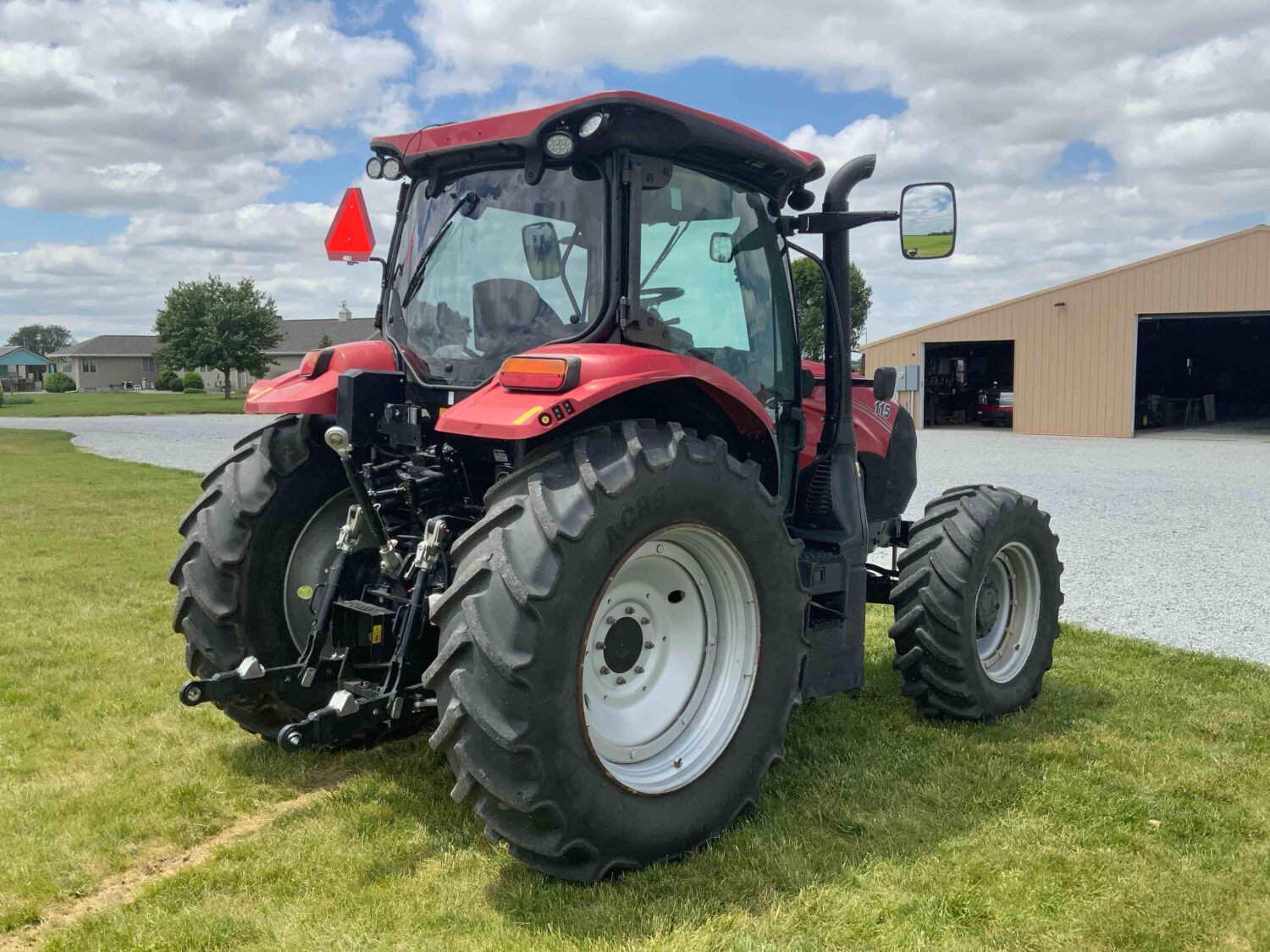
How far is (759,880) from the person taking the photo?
3211 millimetres

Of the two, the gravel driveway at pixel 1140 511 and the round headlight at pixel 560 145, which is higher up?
the round headlight at pixel 560 145

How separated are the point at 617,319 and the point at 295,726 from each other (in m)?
1.64

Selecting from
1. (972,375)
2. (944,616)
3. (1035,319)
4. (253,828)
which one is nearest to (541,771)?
(253,828)

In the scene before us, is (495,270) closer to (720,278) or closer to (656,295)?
(656,295)

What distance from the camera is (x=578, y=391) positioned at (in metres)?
3.04

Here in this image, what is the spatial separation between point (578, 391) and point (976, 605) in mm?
2515

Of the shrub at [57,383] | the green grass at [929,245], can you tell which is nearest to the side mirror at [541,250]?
the green grass at [929,245]

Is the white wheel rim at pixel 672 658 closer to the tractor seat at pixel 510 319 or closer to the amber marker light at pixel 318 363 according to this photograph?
the tractor seat at pixel 510 319

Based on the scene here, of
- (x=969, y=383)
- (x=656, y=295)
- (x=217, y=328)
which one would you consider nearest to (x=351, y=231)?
(x=656, y=295)

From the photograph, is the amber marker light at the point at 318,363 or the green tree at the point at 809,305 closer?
the amber marker light at the point at 318,363

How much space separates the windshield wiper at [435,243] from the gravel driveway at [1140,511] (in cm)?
498

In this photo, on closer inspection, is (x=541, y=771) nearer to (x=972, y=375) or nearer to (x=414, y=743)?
(x=414, y=743)

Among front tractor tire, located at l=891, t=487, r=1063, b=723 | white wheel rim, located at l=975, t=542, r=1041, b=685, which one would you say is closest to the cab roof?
front tractor tire, located at l=891, t=487, r=1063, b=723

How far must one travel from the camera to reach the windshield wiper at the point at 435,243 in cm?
383
